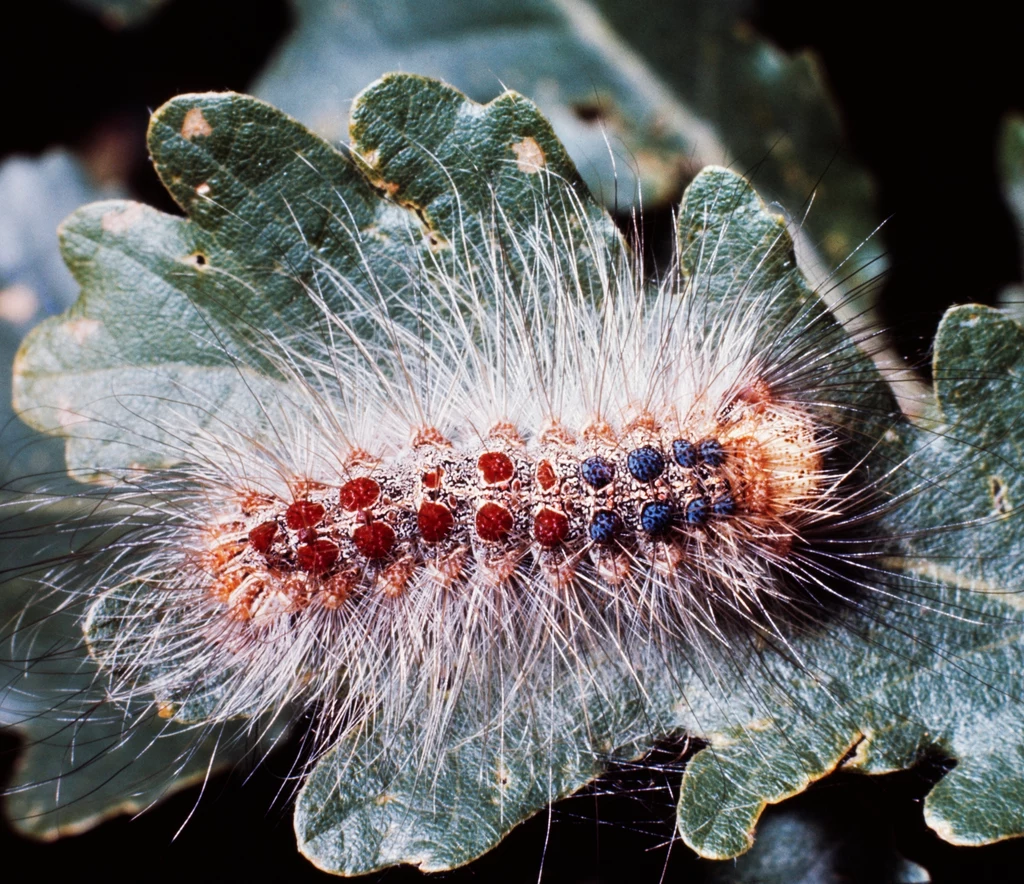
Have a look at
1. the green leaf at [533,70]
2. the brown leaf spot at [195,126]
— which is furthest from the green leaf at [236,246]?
the green leaf at [533,70]

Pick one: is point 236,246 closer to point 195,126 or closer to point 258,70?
point 195,126

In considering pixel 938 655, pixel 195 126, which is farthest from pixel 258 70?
pixel 938 655

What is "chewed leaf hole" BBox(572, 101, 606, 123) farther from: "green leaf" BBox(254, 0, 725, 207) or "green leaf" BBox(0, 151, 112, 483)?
"green leaf" BBox(0, 151, 112, 483)

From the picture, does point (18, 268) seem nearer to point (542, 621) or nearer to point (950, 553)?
point (542, 621)

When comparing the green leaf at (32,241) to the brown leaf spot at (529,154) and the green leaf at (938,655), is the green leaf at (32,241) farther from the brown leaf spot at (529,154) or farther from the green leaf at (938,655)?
the green leaf at (938,655)

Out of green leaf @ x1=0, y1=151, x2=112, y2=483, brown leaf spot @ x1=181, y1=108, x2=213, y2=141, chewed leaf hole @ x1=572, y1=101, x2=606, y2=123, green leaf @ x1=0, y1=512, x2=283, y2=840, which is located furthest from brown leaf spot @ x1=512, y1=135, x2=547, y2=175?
green leaf @ x1=0, y1=151, x2=112, y2=483

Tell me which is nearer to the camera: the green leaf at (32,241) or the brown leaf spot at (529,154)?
the brown leaf spot at (529,154)
